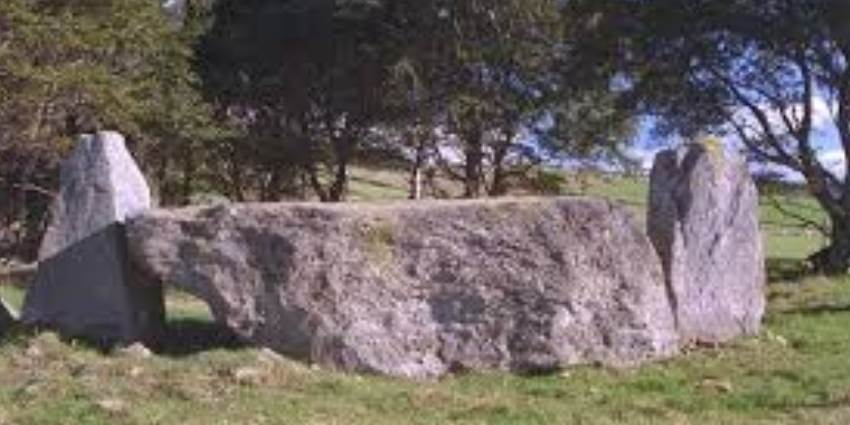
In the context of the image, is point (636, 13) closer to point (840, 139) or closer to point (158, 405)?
point (840, 139)

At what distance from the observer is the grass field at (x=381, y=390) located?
41.8ft

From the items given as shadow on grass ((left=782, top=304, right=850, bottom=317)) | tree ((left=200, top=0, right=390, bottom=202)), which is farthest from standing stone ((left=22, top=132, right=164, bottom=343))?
tree ((left=200, top=0, right=390, bottom=202))

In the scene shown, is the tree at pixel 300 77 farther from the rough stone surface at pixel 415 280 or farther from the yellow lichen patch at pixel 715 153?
the rough stone surface at pixel 415 280

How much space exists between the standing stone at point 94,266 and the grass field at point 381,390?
0.52 m

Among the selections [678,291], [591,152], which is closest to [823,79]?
[591,152]

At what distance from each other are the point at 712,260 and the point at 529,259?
97.1 inches

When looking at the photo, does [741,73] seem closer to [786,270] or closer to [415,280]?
[786,270]

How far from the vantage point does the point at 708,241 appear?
54.9 ft

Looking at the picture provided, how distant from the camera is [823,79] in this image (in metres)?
27.7

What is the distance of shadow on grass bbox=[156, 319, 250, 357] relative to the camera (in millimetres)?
15258

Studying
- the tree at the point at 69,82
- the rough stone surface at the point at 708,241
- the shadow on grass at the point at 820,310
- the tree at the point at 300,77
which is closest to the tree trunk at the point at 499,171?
the tree at the point at 300,77

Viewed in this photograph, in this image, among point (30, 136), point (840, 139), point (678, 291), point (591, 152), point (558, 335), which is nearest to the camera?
point (558, 335)

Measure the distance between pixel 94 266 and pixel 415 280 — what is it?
3208mm

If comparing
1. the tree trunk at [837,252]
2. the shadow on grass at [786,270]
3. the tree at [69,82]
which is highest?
the tree at [69,82]
